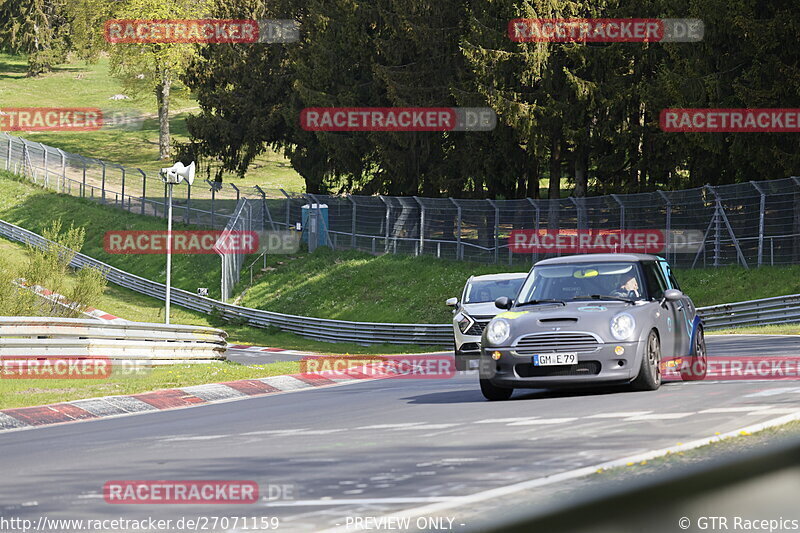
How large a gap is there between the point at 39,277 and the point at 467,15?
1029 inches

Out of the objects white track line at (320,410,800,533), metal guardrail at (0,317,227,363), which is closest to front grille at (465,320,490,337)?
metal guardrail at (0,317,227,363)

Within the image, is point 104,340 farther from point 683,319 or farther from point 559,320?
point 683,319

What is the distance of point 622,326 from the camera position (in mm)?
12203

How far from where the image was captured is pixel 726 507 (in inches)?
144

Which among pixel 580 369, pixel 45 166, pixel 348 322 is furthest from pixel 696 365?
pixel 45 166

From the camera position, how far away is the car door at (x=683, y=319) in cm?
1380

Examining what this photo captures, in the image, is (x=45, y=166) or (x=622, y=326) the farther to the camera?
(x=45, y=166)

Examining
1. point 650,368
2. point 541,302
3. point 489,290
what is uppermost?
point 541,302

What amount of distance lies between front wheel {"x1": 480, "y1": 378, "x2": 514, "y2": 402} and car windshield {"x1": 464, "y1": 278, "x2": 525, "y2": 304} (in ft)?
29.2

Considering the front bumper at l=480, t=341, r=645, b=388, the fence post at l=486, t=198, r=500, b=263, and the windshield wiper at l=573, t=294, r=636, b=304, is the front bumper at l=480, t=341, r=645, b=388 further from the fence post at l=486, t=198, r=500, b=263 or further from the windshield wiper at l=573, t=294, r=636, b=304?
the fence post at l=486, t=198, r=500, b=263

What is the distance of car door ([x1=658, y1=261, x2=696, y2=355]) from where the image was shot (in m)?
13.8

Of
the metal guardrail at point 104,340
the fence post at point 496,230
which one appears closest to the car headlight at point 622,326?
the metal guardrail at point 104,340

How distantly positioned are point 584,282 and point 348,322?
82.1ft

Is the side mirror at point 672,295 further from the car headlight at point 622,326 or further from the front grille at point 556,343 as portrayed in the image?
the front grille at point 556,343
